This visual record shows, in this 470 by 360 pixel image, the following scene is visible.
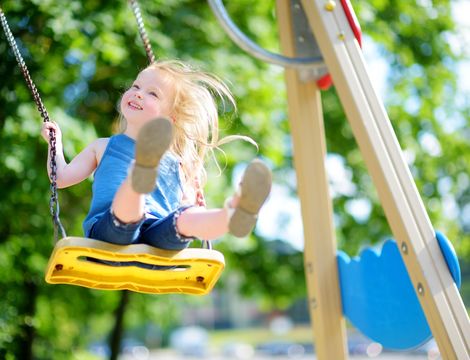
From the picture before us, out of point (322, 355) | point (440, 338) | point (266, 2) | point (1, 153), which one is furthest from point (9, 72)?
point (440, 338)

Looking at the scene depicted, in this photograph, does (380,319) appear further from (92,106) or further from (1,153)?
(92,106)

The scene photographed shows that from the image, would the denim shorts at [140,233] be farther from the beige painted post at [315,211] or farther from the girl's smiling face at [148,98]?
the beige painted post at [315,211]

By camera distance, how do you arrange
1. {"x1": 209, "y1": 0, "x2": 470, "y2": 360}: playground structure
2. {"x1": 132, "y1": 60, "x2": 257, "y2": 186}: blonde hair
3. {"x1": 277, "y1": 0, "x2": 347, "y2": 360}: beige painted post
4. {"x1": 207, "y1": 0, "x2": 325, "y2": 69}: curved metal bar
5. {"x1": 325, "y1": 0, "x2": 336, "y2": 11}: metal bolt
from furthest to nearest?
{"x1": 277, "y1": 0, "x2": 347, "y2": 360}: beige painted post, {"x1": 207, "y1": 0, "x2": 325, "y2": 69}: curved metal bar, {"x1": 325, "y1": 0, "x2": 336, "y2": 11}: metal bolt, {"x1": 132, "y1": 60, "x2": 257, "y2": 186}: blonde hair, {"x1": 209, "y1": 0, "x2": 470, "y2": 360}: playground structure

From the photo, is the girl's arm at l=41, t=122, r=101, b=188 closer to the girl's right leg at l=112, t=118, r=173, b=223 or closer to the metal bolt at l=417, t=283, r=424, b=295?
the girl's right leg at l=112, t=118, r=173, b=223

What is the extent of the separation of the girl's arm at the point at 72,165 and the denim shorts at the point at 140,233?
1.10 ft

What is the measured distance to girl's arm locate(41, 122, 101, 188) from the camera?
9.82ft

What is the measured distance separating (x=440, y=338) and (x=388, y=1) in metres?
6.17

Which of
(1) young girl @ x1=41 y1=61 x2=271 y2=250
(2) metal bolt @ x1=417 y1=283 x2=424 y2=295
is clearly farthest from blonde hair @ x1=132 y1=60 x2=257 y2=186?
(2) metal bolt @ x1=417 y1=283 x2=424 y2=295

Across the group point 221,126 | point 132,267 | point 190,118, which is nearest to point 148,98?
point 190,118

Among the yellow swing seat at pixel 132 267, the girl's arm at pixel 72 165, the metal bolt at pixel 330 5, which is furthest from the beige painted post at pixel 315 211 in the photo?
the girl's arm at pixel 72 165

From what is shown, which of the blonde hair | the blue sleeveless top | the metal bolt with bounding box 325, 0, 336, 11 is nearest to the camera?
the blue sleeveless top

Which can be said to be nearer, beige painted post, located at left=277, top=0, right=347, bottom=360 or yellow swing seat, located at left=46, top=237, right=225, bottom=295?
yellow swing seat, located at left=46, top=237, right=225, bottom=295

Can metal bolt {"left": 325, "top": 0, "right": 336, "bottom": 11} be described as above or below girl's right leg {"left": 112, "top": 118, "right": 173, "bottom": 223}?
above

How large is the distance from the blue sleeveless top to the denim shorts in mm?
83
